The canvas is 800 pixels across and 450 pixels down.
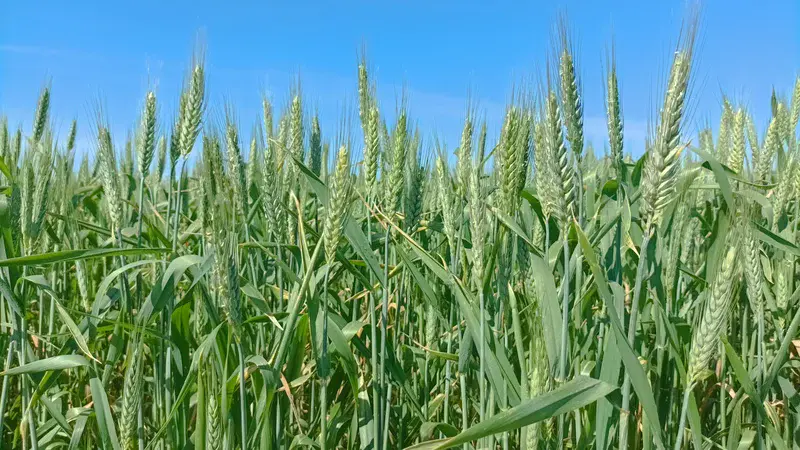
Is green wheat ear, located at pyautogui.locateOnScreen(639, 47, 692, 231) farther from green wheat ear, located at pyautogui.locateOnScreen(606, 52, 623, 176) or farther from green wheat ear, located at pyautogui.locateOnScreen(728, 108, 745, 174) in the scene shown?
green wheat ear, located at pyautogui.locateOnScreen(728, 108, 745, 174)

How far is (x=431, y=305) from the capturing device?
2.01 m

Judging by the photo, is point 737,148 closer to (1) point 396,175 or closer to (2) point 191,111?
(1) point 396,175

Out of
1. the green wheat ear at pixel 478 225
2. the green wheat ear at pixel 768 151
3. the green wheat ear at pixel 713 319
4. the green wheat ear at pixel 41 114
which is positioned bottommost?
the green wheat ear at pixel 713 319

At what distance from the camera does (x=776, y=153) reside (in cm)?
331

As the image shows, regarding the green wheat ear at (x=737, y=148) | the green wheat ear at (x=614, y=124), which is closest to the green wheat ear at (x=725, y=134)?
the green wheat ear at (x=737, y=148)

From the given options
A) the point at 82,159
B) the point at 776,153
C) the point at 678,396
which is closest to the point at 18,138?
the point at 82,159

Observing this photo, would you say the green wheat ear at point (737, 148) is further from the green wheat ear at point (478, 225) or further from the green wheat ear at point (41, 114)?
the green wheat ear at point (41, 114)

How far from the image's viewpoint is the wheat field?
1.39 metres

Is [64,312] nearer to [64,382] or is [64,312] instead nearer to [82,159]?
[64,382]

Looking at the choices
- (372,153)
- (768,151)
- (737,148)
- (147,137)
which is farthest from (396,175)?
(768,151)

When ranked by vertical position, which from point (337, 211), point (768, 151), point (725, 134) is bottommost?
point (337, 211)

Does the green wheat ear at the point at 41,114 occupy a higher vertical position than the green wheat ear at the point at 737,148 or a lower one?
higher

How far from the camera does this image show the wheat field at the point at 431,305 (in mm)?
1394

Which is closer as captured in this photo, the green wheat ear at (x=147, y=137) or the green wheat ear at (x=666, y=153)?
the green wheat ear at (x=666, y=153)
